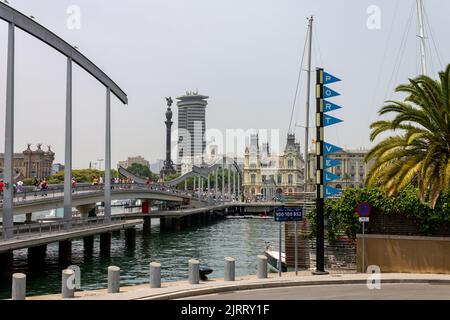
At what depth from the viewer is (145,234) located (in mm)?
76438

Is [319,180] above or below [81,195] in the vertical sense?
above

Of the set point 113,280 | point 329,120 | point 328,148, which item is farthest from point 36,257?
point 329,120

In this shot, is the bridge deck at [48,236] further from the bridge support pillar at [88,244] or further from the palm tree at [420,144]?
the palm tree at [420,144]

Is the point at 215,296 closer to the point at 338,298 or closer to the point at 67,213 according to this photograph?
the point at 338,298

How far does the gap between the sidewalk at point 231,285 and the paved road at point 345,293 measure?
44 cm

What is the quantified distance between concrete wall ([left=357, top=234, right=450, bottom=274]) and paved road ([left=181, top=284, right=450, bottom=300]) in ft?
8.72

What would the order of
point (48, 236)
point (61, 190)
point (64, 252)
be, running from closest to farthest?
1. point (48, 236)
2. point (64, 252)
3. point (61, 190)

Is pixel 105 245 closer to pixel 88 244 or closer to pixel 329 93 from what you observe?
pixel 88 244

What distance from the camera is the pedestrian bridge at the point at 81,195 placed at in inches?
1804

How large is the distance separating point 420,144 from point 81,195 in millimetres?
40197

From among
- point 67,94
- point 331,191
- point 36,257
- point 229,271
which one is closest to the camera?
point 229,271

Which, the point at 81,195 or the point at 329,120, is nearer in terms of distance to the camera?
the point at 329,120

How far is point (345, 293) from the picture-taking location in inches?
765

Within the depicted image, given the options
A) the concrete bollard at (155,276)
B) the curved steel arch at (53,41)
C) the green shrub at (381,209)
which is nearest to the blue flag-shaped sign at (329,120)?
the green shrub at (381,209)
